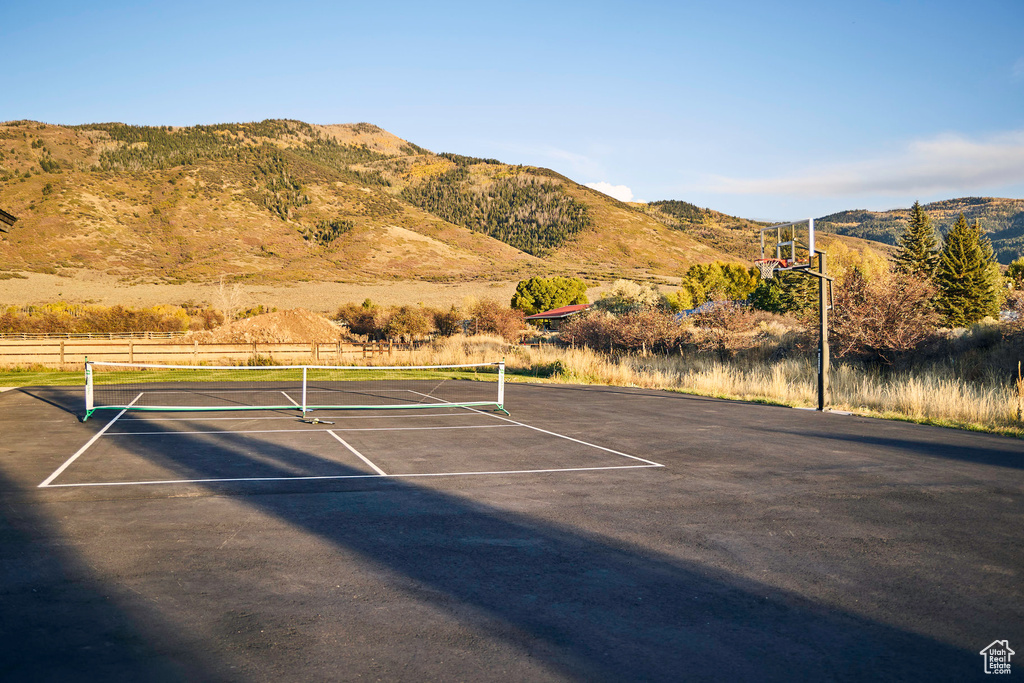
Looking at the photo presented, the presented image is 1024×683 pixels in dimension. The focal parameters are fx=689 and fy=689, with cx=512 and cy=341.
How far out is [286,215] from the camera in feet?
417

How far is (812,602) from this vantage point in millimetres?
5309

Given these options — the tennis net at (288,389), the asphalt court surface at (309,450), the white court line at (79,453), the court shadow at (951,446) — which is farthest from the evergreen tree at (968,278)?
the white court line at (79,453)

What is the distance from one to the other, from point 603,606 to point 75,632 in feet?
11.9

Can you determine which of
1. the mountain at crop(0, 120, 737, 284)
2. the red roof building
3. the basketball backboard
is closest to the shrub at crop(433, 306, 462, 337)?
the red roof building

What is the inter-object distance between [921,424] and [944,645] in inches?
522

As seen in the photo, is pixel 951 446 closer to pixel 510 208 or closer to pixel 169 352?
pixel 169 352

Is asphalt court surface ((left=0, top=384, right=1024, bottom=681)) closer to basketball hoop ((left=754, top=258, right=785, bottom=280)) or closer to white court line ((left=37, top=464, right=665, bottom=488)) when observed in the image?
white court line ((left=37, top=464, right=665, bottom=488))

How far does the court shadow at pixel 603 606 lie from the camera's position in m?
4.27

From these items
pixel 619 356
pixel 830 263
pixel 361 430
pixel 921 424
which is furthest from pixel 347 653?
pixel 830 263

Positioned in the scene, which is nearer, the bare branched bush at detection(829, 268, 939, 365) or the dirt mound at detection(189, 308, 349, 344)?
the bare branched bush at detection(829, 268, 939, 365)

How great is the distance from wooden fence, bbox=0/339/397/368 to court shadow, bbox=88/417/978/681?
31772 millimetres

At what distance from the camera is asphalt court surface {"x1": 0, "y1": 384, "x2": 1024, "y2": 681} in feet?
14.3

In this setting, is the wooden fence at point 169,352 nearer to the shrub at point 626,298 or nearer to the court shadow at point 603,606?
the shrub at point 626,298

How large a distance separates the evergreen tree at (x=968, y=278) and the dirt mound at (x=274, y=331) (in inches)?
1901
